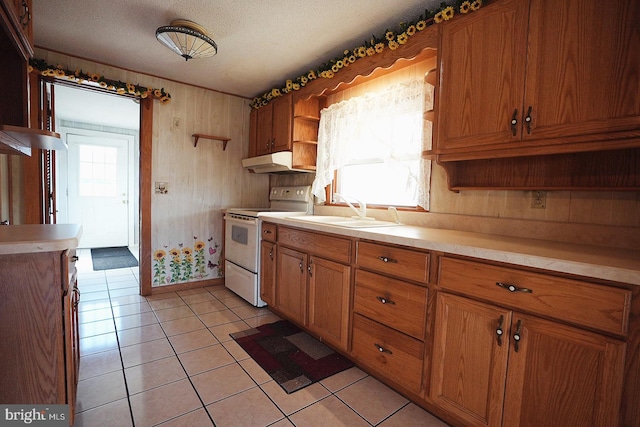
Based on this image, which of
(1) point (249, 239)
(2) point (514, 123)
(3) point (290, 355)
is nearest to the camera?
(2) point (514, 123)

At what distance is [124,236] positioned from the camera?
5703 mm

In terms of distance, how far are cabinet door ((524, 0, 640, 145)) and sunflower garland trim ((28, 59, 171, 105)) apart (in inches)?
125

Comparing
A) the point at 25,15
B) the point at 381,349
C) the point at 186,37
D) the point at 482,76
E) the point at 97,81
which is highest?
the point at 186,37

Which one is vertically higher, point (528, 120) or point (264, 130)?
point (264, 130)

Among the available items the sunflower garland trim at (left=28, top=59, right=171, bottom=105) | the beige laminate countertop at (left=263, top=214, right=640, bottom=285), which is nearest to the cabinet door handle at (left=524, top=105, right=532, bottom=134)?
the beige laminate countertop at (left=263, top=214, right=640, bottom=285)

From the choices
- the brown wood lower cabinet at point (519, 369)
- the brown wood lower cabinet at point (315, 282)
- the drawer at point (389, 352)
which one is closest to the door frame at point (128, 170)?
the brown wood lower cabinet at point (315, 282)

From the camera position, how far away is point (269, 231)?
8.89 feet

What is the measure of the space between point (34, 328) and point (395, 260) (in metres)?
1.59

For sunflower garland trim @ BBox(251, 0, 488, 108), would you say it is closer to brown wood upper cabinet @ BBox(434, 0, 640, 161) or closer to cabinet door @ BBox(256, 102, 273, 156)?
brown wood upper cabinet @ BBox(434, 0, 640, 161)

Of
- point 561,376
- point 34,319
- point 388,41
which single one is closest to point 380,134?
point 388,41

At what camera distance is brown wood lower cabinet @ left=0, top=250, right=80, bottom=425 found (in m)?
1.10

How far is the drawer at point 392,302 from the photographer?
1510mm

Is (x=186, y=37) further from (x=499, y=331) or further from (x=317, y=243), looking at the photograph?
(x=499, y=331)

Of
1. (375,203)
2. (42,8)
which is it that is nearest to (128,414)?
(375,203)
